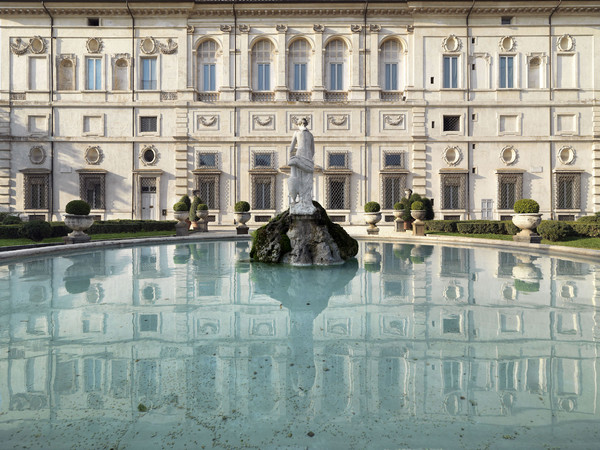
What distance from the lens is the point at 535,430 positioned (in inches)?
87.0

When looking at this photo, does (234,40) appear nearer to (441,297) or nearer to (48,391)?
(441,297)

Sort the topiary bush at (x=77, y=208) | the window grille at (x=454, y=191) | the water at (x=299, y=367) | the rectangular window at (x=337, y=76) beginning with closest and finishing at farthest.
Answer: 1. the water at (x=299, y=367)
2. the topiary bush at (x=77, y=208)
3. the window grille at (x=454, y=191)
4. the rectangular window at (x=337, y=76)

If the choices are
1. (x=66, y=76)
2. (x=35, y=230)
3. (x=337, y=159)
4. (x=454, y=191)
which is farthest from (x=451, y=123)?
(x=66, y=76)

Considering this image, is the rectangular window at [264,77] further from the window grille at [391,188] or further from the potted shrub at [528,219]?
the potted shrub at [528,219]

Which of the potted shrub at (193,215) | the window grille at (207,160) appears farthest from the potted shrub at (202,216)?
the window grille at (207,160)

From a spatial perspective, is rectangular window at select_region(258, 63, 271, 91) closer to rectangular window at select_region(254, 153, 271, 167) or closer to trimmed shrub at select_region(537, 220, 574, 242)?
rectangular window at select_region(254, 153, 271, 167)

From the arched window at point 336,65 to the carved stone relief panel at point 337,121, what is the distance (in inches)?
84.3

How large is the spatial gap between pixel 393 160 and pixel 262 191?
925cm

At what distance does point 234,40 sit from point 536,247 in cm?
2221

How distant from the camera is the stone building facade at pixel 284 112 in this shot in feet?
80.0

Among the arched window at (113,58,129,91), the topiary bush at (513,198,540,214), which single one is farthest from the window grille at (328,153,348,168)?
the arched window at (113,58,129,91)

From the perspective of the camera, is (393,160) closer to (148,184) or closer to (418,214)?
(418,214)

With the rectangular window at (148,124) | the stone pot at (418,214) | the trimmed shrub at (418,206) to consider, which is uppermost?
the rectangular window at (148,124)

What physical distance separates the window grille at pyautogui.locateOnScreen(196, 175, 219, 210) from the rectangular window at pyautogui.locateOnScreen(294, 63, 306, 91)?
8530 millimetres
